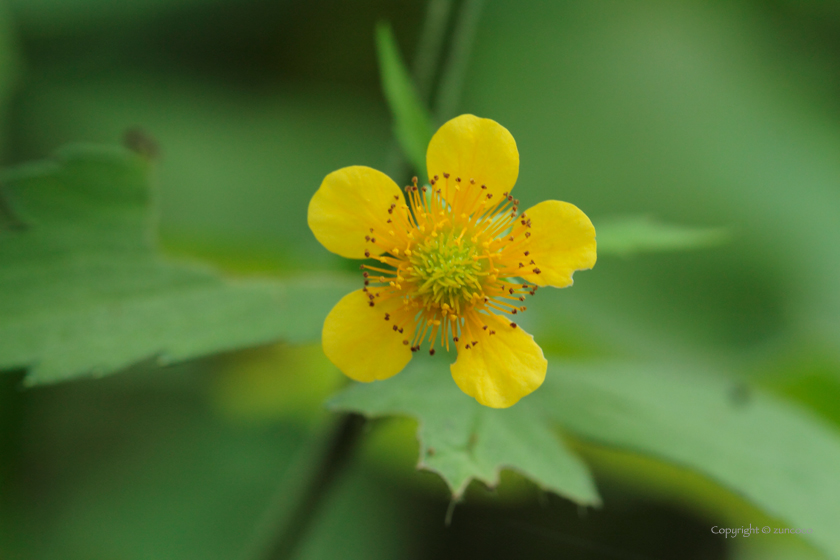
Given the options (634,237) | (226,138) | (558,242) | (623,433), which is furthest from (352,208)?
(226,138)

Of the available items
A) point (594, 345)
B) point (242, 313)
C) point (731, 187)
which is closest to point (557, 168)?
point (731, 187)

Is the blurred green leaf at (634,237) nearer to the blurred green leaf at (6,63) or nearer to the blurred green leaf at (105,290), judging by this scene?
the blurred green leaf at (105,290)

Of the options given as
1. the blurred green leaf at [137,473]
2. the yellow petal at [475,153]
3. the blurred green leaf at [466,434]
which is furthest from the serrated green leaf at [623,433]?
the blurred green leaf at [137,473]

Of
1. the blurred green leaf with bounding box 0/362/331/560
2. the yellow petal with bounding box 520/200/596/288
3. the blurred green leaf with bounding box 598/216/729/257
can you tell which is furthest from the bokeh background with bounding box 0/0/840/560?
the yellow petal with bounding box 520/200/596/288

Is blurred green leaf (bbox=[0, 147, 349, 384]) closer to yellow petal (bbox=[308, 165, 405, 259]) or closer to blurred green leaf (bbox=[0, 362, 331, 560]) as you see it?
yellow petal (bbox=[308, 165, 405, 259])

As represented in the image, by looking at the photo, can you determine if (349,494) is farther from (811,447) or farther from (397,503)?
(811,447)

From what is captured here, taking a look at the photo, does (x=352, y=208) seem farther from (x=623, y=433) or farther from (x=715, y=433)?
(x=715, y=433)
